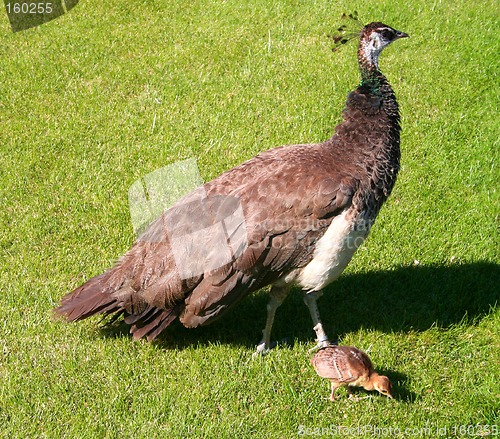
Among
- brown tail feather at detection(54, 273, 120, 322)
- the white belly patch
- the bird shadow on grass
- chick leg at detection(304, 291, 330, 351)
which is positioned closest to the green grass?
the bird shadow on grass

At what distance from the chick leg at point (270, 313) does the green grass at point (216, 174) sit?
0.29 feet

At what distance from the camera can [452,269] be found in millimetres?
5336

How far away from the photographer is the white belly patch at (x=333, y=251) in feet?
13.8

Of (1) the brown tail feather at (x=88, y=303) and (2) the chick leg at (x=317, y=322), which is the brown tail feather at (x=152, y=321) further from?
(2) the chick leg at (x=317, y=322)

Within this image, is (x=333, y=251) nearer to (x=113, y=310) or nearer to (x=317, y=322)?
(x=317, y=322)

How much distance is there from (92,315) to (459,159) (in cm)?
372

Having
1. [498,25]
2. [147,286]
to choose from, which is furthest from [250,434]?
[498,25]
